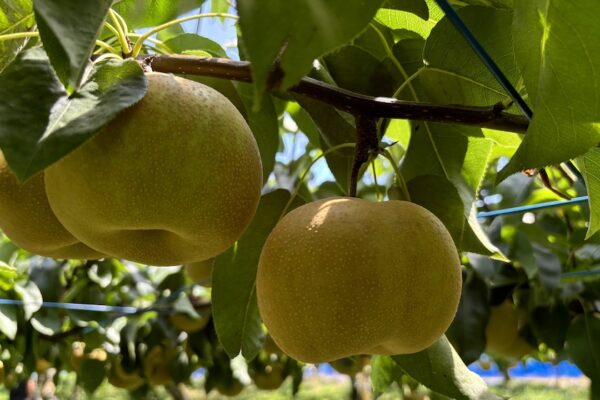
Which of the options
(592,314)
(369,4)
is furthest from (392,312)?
(592,314)

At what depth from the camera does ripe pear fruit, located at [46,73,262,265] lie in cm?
51

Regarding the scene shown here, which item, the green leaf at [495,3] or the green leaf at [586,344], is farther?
the green leaf at [586,344]

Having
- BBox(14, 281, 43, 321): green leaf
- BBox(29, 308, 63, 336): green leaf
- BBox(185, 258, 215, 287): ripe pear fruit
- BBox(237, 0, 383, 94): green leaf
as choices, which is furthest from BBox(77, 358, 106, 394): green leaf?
BBox(237, 0, 383, 94): green leaf

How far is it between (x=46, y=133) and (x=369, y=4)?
26 cm

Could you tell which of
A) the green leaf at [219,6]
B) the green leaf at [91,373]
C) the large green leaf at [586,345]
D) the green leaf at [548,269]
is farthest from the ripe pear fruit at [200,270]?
the green leaf at [91,373]

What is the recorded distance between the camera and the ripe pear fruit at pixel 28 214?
0.63m

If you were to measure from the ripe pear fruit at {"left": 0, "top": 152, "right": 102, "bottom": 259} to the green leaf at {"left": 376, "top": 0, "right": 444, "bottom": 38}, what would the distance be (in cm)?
47

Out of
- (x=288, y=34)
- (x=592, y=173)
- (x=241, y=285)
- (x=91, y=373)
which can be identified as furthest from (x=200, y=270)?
(x=91, y=373)

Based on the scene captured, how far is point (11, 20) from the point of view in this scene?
28.2 inches

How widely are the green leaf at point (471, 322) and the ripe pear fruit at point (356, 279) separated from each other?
0.80 m

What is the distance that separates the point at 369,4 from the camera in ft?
1.18

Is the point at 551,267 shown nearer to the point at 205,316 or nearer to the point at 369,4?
the point at 205,316

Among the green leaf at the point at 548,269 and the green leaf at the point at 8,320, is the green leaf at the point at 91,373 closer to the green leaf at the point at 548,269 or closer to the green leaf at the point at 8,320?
the green leaf at the point at 8,320

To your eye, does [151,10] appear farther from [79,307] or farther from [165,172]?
[79,307]
